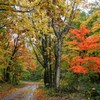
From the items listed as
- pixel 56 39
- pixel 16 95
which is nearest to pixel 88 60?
pixel 56 39

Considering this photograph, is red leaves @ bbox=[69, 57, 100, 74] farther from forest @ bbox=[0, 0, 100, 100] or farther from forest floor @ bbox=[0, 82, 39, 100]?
forest floor @ bbox=[0, 82, 39, 100]

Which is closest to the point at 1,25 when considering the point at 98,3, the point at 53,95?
the point at 53,95

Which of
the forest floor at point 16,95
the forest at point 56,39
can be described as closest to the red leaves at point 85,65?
the forest at point 56,39

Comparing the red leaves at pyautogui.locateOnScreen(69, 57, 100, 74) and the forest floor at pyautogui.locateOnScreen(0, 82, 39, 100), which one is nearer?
the forest floor at pyautogui.locateOnScreen(0, 82, 39, 100)

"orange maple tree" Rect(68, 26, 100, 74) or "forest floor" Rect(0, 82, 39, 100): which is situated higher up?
"orange maple tree" Rect(68, 26, 100, 74)

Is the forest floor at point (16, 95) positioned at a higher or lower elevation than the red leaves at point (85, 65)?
lower

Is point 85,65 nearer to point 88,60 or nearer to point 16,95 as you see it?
point 88,60

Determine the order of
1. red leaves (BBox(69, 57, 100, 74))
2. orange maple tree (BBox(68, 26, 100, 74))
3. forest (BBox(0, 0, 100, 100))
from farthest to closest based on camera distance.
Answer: orange maple tree (BBox(68, 26, 100, 74)) < red leaves (BBox(69, 57, 100, 74)) < forest (BBox(0, 0, 100, 100))

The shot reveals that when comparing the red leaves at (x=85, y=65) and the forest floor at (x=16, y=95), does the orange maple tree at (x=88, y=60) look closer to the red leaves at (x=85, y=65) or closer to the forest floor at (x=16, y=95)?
the red leaves at (x=85, y=65)

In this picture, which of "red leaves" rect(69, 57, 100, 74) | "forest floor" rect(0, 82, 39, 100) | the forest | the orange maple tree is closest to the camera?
the forest

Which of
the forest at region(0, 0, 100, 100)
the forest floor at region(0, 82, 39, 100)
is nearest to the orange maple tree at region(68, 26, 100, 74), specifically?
the forest at region(0, 0, 100, 100)

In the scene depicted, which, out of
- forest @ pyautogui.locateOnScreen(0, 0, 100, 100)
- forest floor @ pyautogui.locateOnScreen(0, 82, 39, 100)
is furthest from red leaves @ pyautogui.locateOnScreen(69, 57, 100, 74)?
forest floor @ pyautogui.locateOnScreen(0, 82, 39, 100)

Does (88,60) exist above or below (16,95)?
above

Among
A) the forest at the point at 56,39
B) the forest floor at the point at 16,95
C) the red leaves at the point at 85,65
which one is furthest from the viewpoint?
the red leaves at the point at 85,65
